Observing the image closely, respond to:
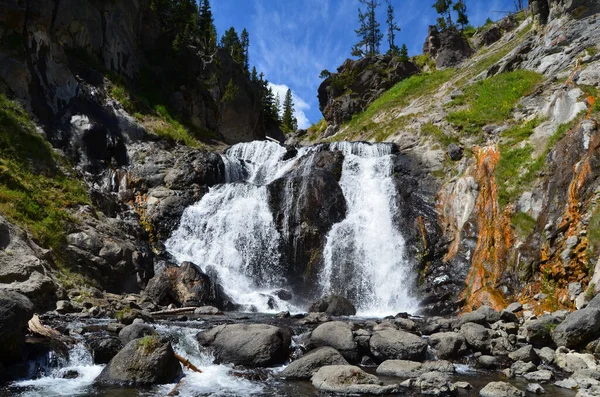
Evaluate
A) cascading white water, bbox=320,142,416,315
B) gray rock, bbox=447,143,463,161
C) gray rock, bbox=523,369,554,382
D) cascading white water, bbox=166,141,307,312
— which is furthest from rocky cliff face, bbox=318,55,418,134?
gray rock, bbox=523,369,554,382

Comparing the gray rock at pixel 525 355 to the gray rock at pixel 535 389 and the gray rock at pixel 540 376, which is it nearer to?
the gray rock at pixel 540 376

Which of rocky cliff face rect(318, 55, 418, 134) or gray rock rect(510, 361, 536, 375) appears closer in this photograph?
gray rock rect(510, 361, 536, 375)

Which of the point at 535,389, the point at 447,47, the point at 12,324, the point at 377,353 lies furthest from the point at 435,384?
the point at 447,47

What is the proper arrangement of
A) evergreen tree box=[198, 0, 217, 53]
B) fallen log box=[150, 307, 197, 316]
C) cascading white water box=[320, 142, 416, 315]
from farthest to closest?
evergreen tree box=[198, 0, 217, 53]
cascading white water box=[320, 142, 416, 315]
fallen log box=[150, 307, 197, 316]

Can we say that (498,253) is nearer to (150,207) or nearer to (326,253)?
(326,253)

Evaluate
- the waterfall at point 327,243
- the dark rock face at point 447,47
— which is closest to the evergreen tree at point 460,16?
the dark rock face at point 447,47

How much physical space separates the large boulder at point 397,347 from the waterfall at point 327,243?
9069 mm

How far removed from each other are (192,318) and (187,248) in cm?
901

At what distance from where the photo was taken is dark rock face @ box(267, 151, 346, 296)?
25297mm

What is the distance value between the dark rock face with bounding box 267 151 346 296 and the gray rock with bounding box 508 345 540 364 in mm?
12749

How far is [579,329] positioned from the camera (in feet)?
41.2

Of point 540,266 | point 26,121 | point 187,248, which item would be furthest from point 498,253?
point 26,121

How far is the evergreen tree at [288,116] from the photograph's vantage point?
87.6 metres

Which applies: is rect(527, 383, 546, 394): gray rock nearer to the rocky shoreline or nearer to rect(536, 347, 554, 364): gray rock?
the rocky shoreline
